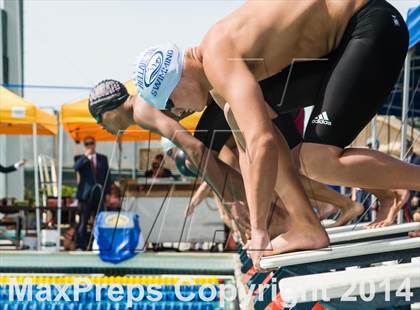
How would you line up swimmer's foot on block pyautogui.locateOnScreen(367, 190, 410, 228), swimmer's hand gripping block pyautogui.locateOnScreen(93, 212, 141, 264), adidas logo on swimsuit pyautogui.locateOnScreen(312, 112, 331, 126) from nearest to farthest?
adidas logo on swimsuit pyautogui.locateOnScreen(312, 112, 331, 126) → swimmer's foot on block pyautogui.locateOnScreen(367, 190, 410, 228) → swimmer's hand gripping block pyautogui.locateOnScreen(93, 212, 141, 264)

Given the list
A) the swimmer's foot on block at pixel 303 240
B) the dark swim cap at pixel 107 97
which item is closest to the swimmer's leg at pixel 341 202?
the dark swim cap at pixel 107 97

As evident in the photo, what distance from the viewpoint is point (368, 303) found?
160 cm

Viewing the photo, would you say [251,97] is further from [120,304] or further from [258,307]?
[120,304]

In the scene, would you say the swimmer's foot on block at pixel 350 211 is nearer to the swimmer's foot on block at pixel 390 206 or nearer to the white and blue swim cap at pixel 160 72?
the swimmer's foot on block at pixel 390 206

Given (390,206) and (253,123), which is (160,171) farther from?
(253,123)

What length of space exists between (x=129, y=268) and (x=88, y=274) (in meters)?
0.37

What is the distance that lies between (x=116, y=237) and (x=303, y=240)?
4.07 meters

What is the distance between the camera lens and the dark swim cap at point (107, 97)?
354 cm

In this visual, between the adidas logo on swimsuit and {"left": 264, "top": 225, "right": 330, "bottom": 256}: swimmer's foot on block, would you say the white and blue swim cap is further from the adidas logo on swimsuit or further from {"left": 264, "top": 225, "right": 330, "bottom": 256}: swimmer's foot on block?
{"left": 264, "top": 225, "right": 330, "bottom": 256}: swimmer's foot on block

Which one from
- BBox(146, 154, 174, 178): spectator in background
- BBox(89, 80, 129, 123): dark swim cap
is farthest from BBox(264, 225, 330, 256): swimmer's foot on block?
BBox(146, 154, 174, 178): spectator in background

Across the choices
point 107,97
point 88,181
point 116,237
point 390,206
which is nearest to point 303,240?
point 390,206

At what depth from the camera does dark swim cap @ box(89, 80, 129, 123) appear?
3541 mm

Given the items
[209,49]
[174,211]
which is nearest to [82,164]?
[174,211]

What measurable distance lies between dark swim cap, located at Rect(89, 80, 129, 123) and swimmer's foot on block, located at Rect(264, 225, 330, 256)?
156 cm
